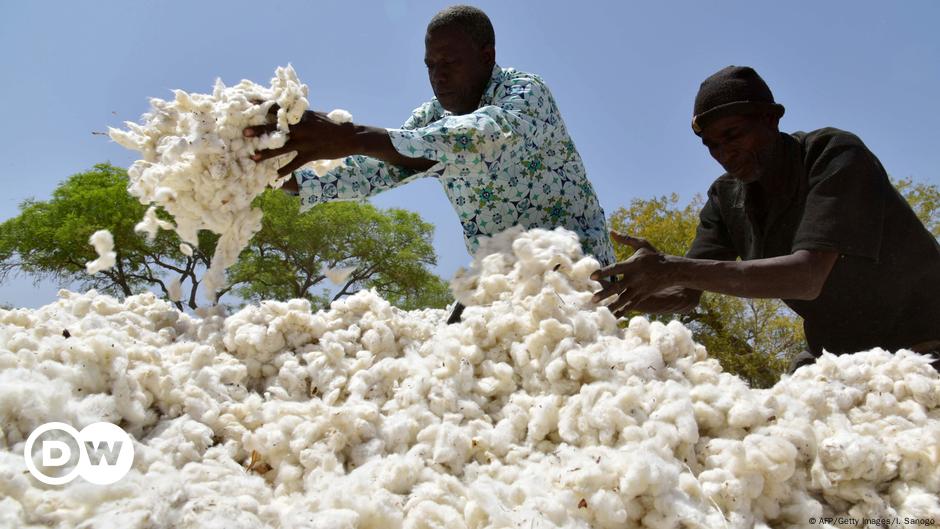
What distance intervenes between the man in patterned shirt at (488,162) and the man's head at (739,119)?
46cm

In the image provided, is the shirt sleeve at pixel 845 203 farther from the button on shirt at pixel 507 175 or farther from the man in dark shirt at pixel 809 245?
the button on shirt at pixel 507 175

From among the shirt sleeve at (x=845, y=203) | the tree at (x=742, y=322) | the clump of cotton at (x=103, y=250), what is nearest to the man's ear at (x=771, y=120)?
the shirt sleeve at (x=845, y=203)

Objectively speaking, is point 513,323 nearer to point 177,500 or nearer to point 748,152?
point 177,500

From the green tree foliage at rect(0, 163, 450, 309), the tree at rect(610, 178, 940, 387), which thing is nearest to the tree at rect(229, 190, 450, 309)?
the green tree foliage at rect(0, 163, 450, 309)

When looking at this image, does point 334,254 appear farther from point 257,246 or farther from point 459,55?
point 459,55

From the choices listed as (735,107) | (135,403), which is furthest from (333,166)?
(735,107)

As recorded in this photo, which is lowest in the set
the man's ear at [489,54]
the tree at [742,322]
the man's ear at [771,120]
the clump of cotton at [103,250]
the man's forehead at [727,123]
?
the clump of cotton at [103,250]

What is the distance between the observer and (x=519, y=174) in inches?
83.7

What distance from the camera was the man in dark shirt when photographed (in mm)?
1744

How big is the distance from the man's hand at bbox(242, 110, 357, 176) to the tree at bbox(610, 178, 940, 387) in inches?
325

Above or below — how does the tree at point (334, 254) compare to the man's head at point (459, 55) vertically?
above

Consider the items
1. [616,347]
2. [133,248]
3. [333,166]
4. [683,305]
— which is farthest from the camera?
[133,248]

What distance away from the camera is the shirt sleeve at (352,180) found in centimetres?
194

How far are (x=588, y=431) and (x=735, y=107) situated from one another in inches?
49.6
